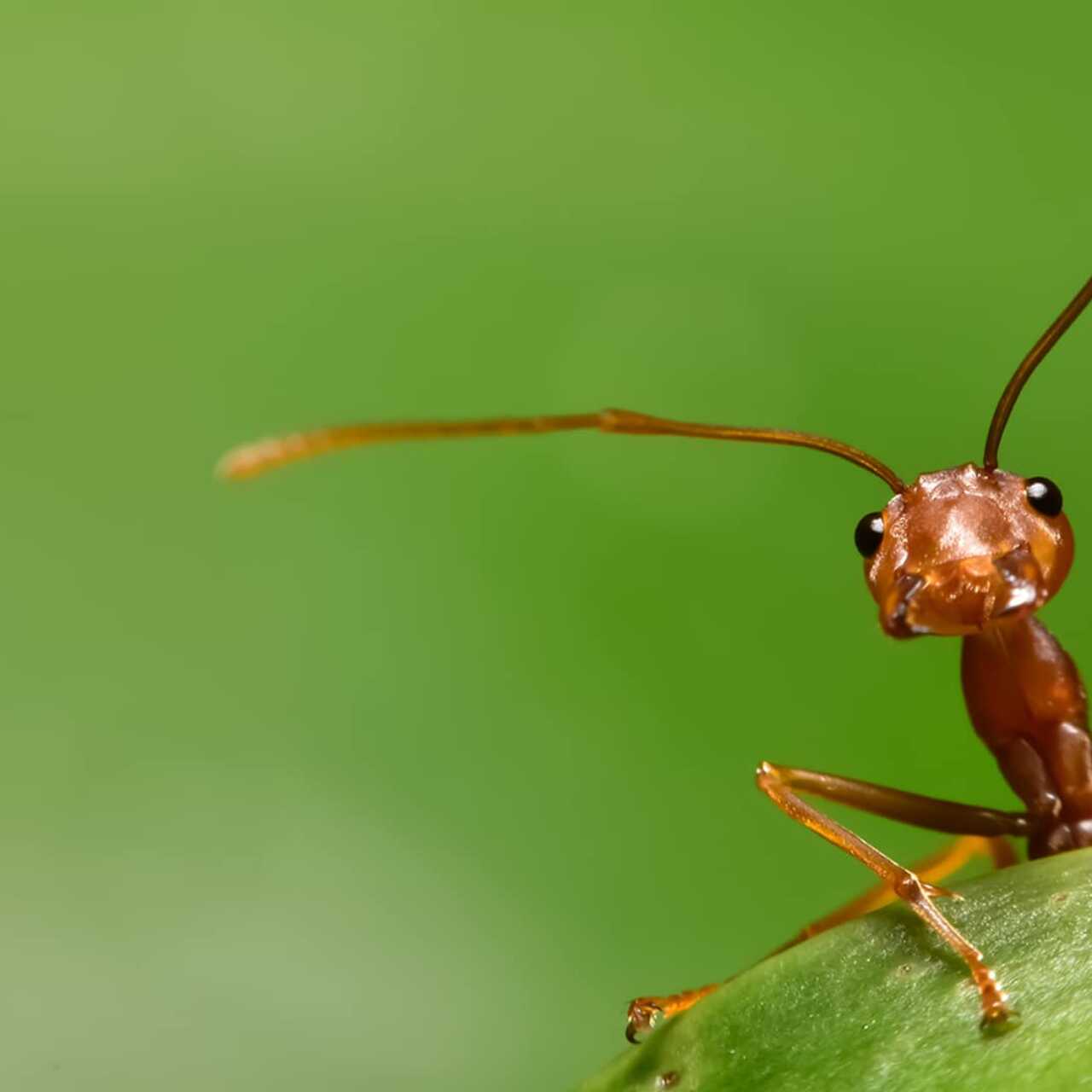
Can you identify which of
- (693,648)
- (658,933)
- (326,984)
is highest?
(693,648)

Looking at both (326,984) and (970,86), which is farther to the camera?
(970,86)

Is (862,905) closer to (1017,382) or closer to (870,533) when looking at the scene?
(870,533)

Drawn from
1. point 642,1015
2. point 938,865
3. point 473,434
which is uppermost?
point 473,434

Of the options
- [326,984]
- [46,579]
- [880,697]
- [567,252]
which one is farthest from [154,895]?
[567,252]

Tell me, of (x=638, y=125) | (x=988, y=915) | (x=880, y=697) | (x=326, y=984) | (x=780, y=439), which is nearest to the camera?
(x=988, y=915)

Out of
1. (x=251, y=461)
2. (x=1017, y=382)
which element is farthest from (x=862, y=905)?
(x=251, y=461)

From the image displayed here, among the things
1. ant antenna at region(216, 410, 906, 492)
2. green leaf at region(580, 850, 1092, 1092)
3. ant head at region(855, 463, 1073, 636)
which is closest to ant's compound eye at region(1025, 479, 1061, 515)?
ant head at region(855, 463, 1073, 636)

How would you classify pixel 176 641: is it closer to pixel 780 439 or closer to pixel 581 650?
pixel 581 650
